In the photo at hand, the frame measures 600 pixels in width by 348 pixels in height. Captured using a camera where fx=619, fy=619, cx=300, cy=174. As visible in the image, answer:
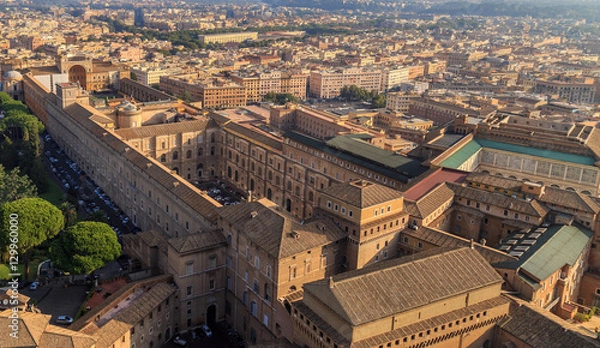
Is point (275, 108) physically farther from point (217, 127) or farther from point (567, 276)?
point (567, 276)

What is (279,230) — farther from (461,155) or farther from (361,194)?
(461,155)

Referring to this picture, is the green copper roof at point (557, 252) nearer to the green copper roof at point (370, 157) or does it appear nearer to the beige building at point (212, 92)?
the green copper roof at point (370, 157)

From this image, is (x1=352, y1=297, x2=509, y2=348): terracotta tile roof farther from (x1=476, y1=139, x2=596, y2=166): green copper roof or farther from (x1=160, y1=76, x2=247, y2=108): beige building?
(x1=160, y1=76, x2=247, y2=108): beige building

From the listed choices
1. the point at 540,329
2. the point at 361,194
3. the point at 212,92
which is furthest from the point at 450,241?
the point at 212,92

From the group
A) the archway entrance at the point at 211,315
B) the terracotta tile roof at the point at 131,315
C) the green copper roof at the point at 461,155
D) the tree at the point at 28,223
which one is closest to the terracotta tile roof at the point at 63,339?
the terracotta tile roof at the point at 131,315

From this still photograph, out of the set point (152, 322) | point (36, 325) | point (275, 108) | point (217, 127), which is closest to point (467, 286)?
point (152, 322)

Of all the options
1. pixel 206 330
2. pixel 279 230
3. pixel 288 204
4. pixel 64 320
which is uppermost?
pixel 279 230
